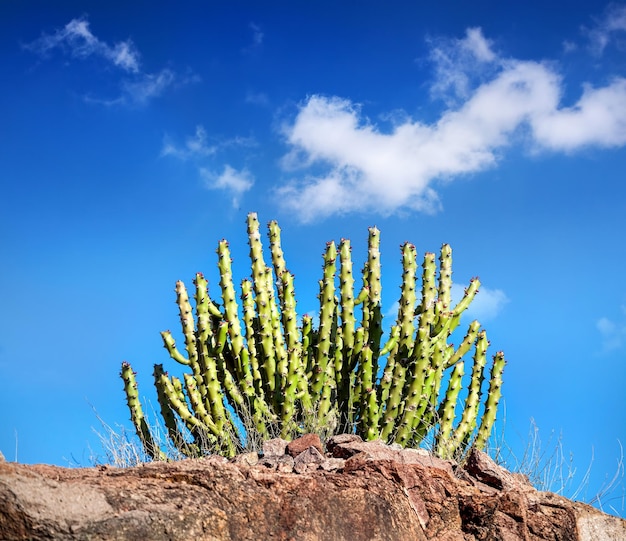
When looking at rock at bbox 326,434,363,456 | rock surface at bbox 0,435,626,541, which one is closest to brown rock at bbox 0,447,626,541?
rock surface at bbox 0,435,626,541

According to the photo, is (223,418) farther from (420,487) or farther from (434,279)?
(420,487)

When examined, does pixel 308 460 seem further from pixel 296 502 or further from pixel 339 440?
pixel 296 502

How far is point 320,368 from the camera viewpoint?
835 centimetres

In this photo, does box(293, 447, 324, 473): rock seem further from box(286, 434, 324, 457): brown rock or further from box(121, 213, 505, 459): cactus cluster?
box(121, 213, 505, 459): cactus cluster

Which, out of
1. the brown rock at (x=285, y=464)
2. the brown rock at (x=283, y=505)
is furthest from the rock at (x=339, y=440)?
the brown rock at (x=283, y=505)

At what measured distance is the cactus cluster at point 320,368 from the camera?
8281 millimetres

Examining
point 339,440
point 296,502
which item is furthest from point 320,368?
point 296,502

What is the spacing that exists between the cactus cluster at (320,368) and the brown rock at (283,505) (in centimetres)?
195

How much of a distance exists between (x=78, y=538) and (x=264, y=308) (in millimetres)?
5168

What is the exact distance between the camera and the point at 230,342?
8578mm

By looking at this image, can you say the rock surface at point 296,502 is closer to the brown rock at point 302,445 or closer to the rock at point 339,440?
the brown rock at point 302,445

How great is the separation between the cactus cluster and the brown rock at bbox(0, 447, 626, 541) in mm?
1953

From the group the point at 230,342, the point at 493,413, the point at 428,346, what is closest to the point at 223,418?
the point at 230,342

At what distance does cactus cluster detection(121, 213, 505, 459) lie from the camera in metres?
8.28
